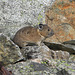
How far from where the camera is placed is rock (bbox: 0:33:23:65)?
10.3 ft

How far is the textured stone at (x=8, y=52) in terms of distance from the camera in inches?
124

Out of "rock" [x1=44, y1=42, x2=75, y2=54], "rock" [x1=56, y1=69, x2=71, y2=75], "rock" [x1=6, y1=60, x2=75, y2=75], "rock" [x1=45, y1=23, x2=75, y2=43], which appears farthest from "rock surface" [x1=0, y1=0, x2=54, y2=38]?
"rock" [x1=56, y1=69, x2=71, y2=75]

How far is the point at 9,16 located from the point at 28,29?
726mm

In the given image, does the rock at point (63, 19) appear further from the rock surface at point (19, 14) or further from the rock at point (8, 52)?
the rock at point (8, 52)

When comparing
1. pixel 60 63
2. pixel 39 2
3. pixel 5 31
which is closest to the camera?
pixel 60 63

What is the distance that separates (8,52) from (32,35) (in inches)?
72.7

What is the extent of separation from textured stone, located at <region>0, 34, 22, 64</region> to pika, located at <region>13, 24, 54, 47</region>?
1105mm

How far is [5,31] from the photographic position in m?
4.46

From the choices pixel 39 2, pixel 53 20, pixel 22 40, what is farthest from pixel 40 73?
pixel 39 2

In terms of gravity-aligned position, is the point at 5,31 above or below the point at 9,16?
below

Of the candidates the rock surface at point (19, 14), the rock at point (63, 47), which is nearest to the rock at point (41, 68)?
the rock at point (63, 47)

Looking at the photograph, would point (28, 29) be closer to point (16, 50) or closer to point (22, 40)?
point (22, 40)

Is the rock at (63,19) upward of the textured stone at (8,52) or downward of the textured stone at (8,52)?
upward

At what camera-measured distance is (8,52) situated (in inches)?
127
